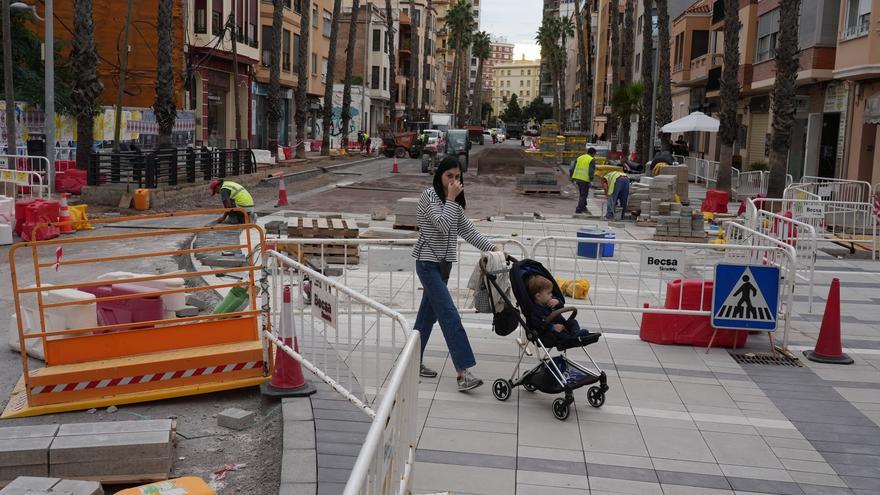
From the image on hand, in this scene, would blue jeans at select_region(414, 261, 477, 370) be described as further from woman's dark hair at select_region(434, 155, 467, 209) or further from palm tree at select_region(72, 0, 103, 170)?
palm tree at select_region(72, 0, 103, 170)

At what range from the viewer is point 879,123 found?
24156 mm

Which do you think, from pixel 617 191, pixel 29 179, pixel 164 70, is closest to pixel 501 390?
pixel 617 191

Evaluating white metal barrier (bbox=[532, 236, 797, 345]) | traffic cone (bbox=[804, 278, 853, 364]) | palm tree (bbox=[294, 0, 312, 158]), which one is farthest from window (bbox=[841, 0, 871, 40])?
palm tree (bbox=[294, 0, 312, 158])

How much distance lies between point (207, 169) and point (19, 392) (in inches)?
800

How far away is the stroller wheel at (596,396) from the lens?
6.74m

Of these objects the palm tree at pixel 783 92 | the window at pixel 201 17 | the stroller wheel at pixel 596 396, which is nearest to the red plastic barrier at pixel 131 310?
the stroller wheel at pixel 596 396

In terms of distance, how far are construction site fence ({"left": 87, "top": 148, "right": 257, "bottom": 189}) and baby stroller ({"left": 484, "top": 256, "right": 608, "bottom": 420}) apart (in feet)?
56.3

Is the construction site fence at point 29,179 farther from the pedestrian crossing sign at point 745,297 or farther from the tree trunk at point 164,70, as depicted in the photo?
the pedestrian crossing sign at point 745,297

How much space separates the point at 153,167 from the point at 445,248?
1685cm

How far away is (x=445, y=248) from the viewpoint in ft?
22.9

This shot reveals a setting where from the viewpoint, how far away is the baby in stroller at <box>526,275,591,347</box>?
6621mm

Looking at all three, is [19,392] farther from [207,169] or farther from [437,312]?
[207,169]

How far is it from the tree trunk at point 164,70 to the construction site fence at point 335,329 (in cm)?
1917

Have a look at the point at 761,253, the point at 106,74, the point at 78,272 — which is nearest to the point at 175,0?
the point at 106,74
